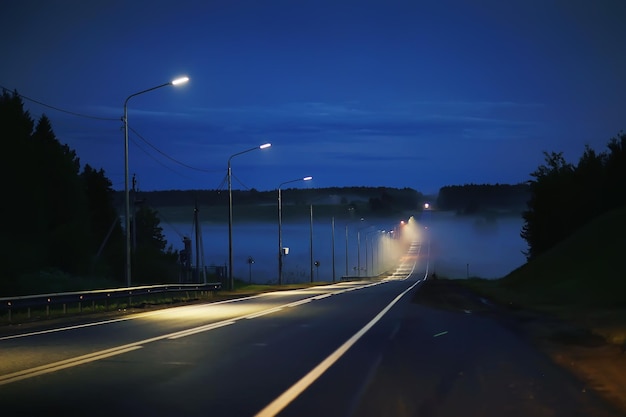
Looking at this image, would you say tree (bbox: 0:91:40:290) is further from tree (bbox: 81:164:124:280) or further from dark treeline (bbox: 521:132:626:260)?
dark treeline (bbox: 521:132:626:260)

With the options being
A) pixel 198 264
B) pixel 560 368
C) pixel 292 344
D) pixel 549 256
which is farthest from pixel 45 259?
pixel 560 368

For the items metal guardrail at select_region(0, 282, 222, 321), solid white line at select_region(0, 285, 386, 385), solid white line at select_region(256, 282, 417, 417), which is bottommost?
solid white line at select_region(256, 282, 417, 417)

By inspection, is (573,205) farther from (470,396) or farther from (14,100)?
(470,396)

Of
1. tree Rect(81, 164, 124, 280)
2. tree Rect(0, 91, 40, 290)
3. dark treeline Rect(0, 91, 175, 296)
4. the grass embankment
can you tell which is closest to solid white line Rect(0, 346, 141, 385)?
the grass embankment

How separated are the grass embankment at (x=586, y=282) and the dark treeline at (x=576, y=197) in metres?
14.7

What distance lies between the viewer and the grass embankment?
24384 millimetres

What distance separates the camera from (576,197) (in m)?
74.8

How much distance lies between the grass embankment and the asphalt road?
448 centimetres

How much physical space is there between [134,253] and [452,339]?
6777 cm

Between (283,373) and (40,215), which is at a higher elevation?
(40,215)

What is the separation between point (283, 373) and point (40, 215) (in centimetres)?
6429

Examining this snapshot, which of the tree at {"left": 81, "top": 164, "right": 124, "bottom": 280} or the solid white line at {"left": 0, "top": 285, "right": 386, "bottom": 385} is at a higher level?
the tree at {"left": 81, "top": 164, "right": 124, "bottom": 280}

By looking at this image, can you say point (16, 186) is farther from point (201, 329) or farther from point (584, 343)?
point (584, 343)

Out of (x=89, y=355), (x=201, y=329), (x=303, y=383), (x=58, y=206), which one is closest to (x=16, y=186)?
(x=58, y=206)
